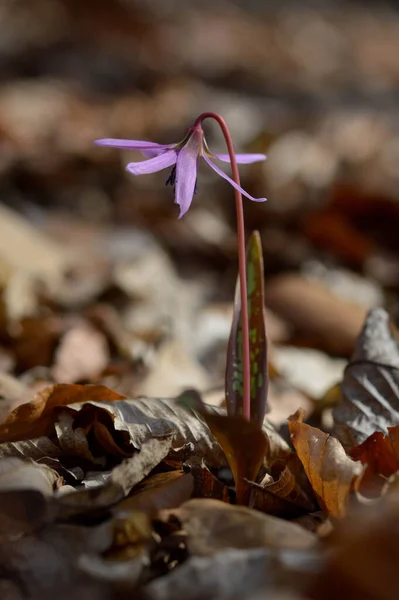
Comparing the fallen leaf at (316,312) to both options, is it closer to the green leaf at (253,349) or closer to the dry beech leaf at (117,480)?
the green leaf at (253,349)

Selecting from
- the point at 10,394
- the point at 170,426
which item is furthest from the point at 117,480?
the point at 10,394

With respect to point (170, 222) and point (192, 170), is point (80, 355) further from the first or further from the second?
point (170, 222)

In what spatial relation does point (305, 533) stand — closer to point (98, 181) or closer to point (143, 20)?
point (98, 181)

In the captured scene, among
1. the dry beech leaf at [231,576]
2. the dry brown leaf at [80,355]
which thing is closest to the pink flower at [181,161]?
the dry beech leaf at [231,576]

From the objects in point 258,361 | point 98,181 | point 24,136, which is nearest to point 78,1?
point 24,136

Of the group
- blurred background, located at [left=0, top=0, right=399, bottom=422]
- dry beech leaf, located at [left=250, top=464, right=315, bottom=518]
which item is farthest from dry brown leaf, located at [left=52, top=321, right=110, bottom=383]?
dry beech leaf, located at [left=250, top=464, right=315, bottom=518]

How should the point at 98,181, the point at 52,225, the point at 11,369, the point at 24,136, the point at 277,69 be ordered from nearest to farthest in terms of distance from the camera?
the point at 11,369
the point at 52,225
the point at 98,181
the point at 24,136
the point at 277,69
